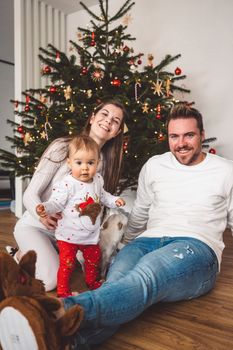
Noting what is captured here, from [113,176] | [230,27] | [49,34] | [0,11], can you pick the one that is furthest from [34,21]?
[113,176]

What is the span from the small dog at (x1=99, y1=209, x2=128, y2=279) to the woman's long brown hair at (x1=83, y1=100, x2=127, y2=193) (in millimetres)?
219

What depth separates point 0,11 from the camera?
487 centimetres

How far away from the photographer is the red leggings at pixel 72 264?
1505mm

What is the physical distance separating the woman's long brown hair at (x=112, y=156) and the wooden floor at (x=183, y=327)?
0.73m

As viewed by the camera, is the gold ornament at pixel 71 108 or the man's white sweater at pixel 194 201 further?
the gold ornament at pixel 71 108

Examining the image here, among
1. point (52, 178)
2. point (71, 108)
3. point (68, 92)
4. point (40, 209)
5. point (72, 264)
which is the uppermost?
point (68, 92)

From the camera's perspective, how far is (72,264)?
154 centimetres

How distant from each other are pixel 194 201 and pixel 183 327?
0.52 meters

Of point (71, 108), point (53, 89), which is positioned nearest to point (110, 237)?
point (71, 108)

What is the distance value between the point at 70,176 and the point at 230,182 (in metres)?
0.71

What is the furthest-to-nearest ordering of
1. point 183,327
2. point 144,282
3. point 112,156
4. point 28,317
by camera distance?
point 112,156
point 183,327
point 144,282
point 28,317

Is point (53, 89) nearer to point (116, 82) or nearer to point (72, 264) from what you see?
point (116, 82)

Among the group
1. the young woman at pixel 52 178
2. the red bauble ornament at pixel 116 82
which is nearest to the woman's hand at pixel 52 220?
the young woman at pixel 52 178

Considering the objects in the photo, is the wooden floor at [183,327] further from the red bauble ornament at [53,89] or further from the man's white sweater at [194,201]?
the red bauble ornament at [53,89]
